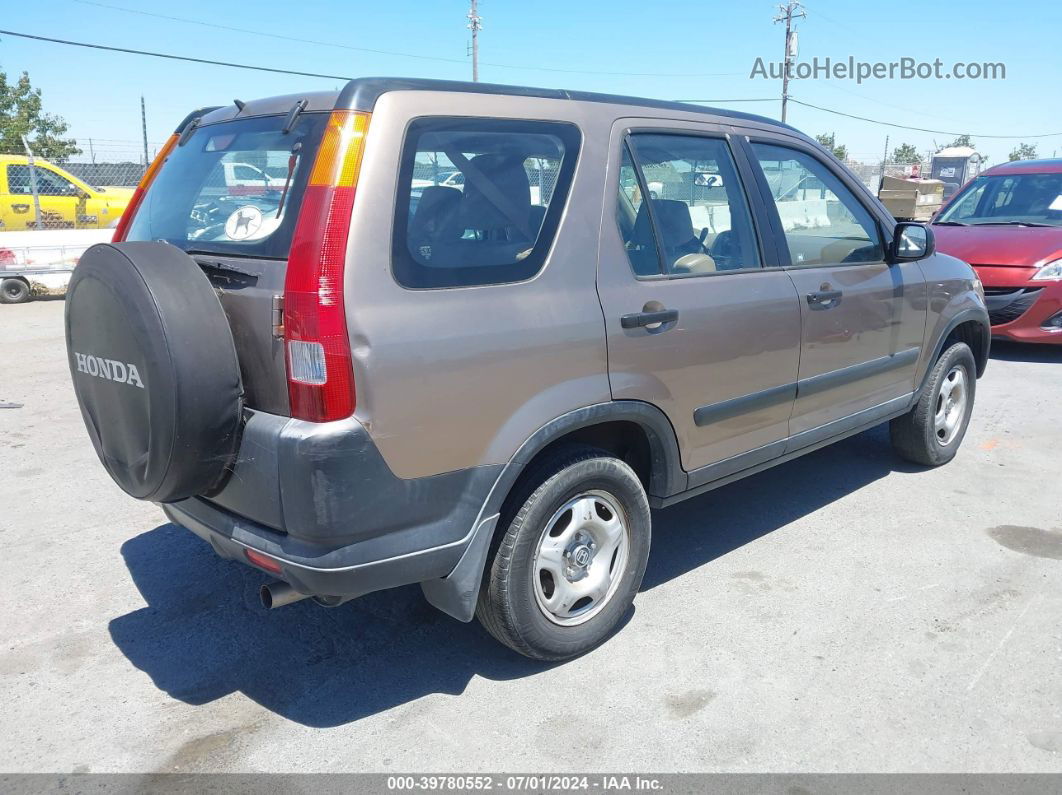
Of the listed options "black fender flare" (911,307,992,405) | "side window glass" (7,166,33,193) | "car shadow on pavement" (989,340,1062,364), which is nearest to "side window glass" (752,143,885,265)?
"black fender flare" (911,307,992,405)

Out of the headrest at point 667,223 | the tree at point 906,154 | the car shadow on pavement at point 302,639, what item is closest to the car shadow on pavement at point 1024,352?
the car shadow on pavement at point 302,639

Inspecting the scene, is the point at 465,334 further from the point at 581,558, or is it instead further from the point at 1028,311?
the point at 1028,311

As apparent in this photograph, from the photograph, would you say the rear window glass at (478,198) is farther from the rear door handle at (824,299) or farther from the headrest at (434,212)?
the rear door handle at (824,299)

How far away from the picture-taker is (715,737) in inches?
109

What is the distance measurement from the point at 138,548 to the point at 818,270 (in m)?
3.55

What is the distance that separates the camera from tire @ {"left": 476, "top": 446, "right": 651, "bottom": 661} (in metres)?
2.91

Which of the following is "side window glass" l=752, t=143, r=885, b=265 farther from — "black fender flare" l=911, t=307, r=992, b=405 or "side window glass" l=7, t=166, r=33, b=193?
"side window glass" l=7, t=166, r=33, b=193

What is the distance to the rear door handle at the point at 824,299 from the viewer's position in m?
3.86

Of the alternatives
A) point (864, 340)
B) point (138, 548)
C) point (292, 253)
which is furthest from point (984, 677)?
point (138, 548)

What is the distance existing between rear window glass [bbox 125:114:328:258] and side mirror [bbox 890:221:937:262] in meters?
3.10

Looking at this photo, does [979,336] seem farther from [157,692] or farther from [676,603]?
[157,692]

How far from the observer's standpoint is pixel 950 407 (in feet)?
17.6

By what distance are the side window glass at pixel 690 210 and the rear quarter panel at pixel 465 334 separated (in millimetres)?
293

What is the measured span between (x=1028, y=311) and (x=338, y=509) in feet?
25.8
